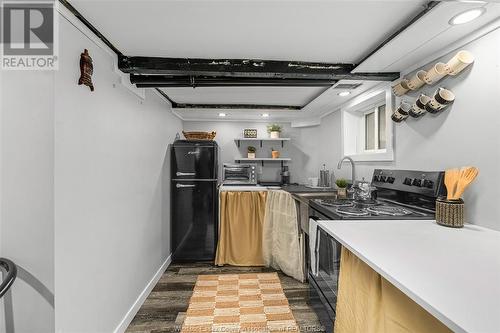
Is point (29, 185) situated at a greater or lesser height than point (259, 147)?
lesser

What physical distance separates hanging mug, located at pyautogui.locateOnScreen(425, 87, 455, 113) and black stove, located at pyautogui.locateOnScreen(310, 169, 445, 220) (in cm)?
42

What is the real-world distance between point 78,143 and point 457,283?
173 cm

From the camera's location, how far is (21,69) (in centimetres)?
110

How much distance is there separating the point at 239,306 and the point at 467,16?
8.18ft

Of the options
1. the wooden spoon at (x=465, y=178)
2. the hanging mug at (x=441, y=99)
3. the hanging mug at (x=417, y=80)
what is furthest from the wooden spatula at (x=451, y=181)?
the hanging mug at (x=417, y=80)

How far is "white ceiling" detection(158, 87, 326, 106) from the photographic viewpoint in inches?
93.1

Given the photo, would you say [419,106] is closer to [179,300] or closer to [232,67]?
[232,67]

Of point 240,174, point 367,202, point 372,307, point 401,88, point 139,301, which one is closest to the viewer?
point 372,307

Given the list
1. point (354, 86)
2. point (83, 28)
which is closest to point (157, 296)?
point (83, 28)

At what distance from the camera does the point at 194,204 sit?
293cm

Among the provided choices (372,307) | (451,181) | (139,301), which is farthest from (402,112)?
(139,301)

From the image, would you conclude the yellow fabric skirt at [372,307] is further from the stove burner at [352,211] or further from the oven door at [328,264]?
the stove burner at [352,211]

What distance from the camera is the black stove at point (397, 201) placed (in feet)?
4.68

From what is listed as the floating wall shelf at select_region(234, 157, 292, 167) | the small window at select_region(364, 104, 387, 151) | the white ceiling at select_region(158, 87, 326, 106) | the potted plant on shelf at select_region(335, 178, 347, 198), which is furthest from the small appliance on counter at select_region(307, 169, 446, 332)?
the floating wall shelf at select_region(234, 157, 292, 167)
